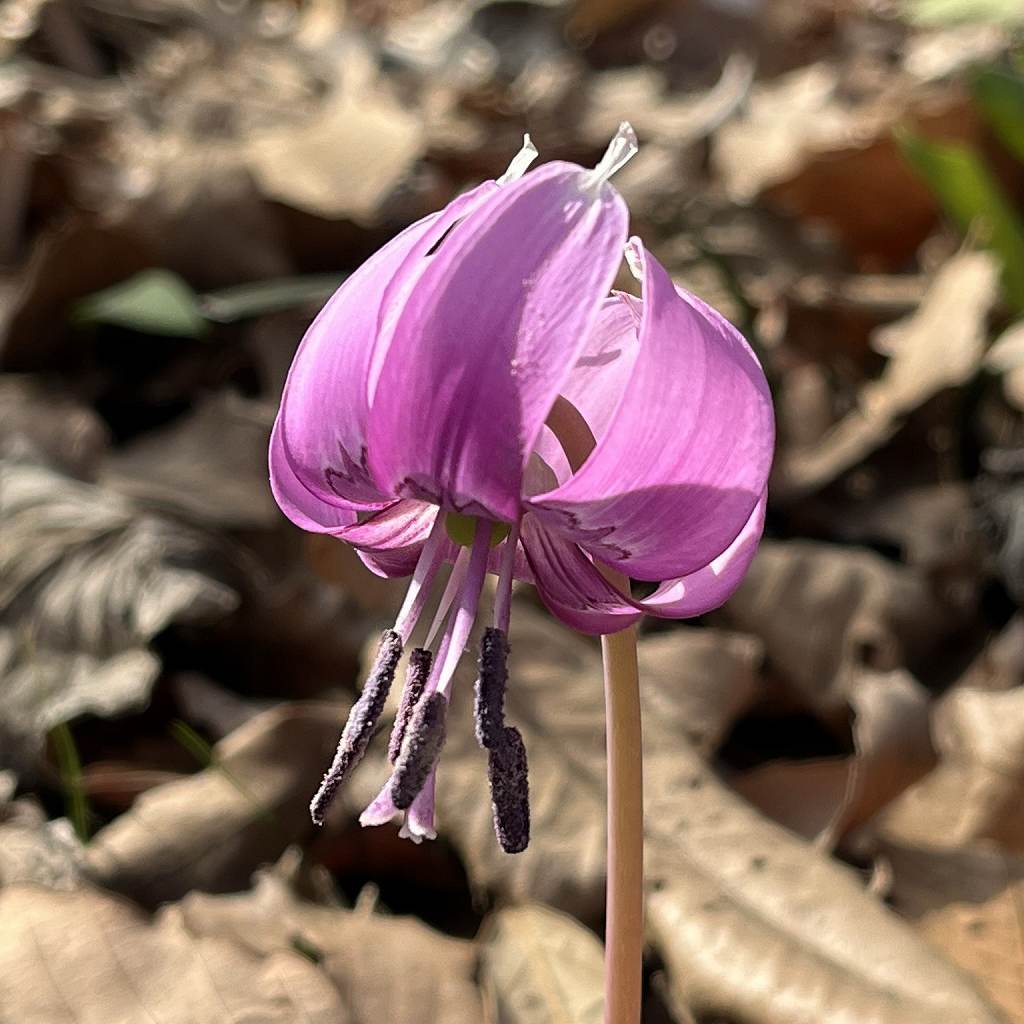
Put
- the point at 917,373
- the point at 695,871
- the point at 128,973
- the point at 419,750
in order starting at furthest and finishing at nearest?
1. the point at 917,373
2. the point at 695,871
3. the point at 128,973
4. the point at 419,750

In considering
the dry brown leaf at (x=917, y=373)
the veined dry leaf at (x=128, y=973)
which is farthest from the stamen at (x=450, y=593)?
the dry brown leaf at (x=917, y=373)

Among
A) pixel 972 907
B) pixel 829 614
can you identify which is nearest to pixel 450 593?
pixel 972 907

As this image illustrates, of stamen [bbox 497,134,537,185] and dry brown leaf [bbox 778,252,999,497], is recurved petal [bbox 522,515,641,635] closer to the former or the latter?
stamen [bbox 497,134,537,185]

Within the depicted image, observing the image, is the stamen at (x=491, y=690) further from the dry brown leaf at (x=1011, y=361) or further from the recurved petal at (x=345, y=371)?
the dry brown leaf at (x=1011, y=361)

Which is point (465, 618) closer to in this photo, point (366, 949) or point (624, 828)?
point (624, 828)

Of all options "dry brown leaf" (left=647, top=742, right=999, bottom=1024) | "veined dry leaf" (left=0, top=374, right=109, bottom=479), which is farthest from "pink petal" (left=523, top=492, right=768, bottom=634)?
"veined dry leaf" (left=0, top=374, right=109, bottom=479)

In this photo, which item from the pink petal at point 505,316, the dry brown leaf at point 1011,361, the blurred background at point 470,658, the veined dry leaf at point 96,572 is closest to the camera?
the pink petal at point 505,316
